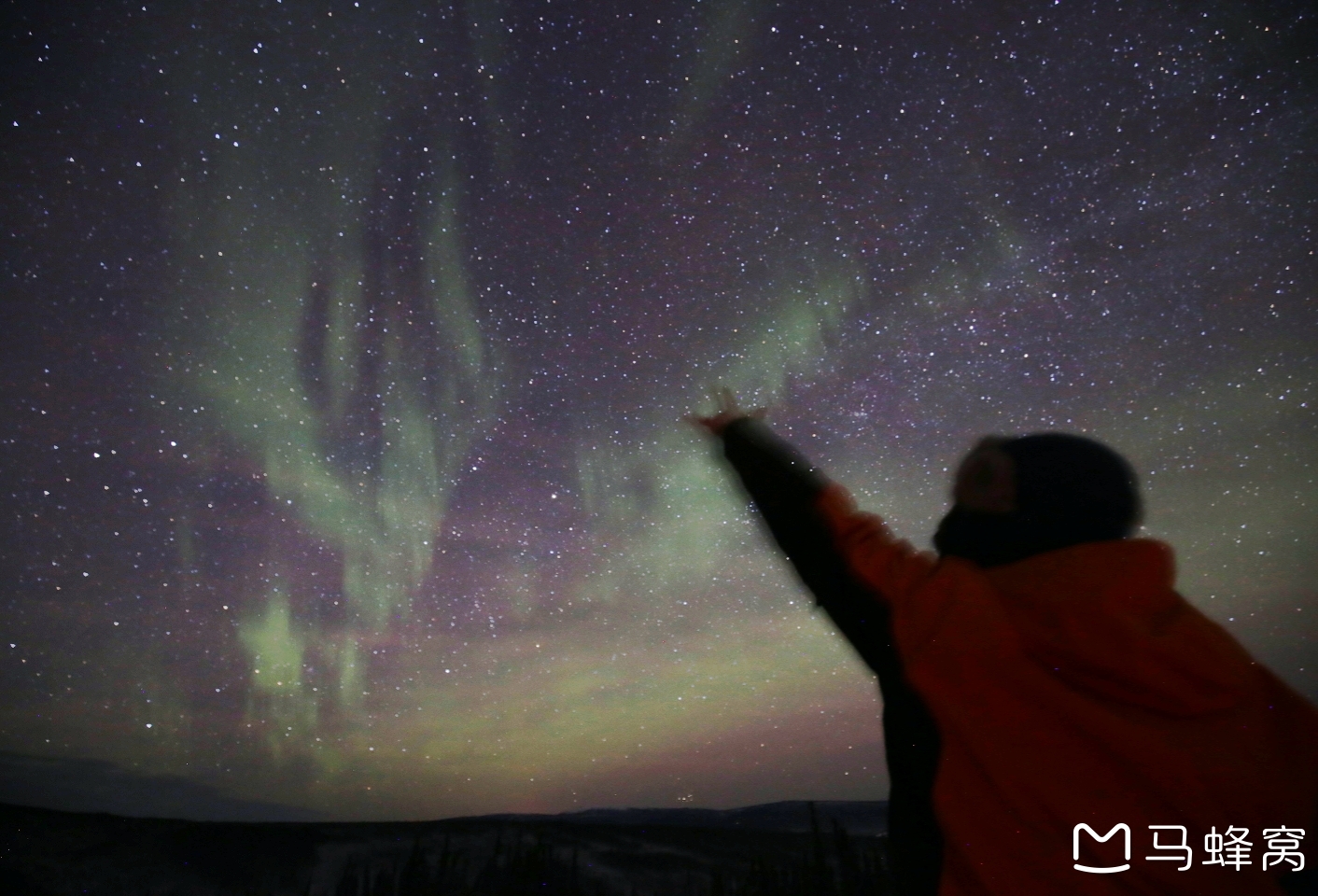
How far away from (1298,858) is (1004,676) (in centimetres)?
55

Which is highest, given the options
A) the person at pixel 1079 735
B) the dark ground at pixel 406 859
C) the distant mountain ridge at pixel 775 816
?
the person at pixel 1079 735

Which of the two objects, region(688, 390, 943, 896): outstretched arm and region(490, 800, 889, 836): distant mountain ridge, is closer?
region(688, 390, 943, 896): outstretched arm

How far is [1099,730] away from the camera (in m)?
1.15

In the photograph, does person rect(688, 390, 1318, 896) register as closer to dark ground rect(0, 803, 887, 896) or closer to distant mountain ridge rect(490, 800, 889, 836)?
dark ground rect(0, 803, 887, 896)

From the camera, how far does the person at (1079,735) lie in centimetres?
110

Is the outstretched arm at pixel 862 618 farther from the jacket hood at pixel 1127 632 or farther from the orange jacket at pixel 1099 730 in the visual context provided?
the jacket hood at pixel 1127 632

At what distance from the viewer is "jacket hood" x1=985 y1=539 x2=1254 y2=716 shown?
1.13 meters

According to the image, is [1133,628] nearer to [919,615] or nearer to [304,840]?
[919,615]

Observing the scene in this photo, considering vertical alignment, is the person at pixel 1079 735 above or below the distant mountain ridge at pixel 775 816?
above

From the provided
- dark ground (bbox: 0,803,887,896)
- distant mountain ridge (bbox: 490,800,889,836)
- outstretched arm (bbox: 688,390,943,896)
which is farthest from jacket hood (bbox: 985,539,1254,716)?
distant mountain ridge (bbox: 490,800,889,836)

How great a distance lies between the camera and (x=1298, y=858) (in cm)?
111

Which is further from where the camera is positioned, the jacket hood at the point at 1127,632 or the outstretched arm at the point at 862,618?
the outstretched arm at the point at 862,618

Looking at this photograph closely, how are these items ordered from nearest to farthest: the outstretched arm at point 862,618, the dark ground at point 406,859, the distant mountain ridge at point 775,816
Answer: the outstretched arm at point 862,618 < the dark ground at point 406,859 < the distant mountain ridge at point 775,816

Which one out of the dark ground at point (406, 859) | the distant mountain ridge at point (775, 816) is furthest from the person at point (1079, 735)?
the distant mountain ridge at point (775, 816)
